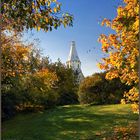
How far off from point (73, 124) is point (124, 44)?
26.8 feet

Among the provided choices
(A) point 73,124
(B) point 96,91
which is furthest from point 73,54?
(B) point 96,91

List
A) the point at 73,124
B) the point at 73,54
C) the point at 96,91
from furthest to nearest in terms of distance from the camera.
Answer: the point at 96,91 < the point at 73,124 < the point at 73,54

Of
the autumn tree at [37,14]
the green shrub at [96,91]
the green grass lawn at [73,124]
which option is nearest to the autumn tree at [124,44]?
the autumn tree at [37,14]

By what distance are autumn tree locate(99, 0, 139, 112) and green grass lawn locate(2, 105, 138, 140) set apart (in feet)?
15.0

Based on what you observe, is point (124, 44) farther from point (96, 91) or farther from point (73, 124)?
point (96, 91)

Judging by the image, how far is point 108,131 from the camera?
1316 centimetres

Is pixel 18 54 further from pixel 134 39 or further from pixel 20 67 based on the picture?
pixel 134 39

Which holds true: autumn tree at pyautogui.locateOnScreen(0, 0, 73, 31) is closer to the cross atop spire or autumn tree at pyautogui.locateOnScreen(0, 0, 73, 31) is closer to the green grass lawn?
the cross atop spire

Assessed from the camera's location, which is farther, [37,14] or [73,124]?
[73,124]

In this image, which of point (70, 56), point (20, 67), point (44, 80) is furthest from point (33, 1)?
point (44, 80)

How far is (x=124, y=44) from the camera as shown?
758 centimetres

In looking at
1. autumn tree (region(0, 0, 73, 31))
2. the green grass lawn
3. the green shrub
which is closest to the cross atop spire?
autumn tree (region(0, 0, 73, 31))

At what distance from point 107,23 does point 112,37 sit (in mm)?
311

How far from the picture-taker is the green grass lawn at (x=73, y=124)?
13.2m
